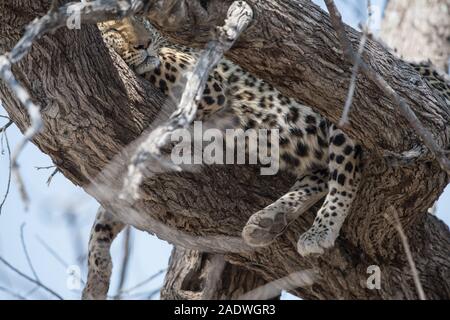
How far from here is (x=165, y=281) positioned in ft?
21.7

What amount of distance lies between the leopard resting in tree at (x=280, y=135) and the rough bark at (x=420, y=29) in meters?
1.83

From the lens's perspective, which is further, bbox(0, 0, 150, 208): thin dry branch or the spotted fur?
the spotted fur

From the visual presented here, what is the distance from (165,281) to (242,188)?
1.58 m

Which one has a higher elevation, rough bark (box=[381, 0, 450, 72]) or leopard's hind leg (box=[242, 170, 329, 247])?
rough bark (box=[381, 0, 450, 72])

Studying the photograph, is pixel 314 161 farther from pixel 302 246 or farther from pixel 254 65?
pixel 254 65

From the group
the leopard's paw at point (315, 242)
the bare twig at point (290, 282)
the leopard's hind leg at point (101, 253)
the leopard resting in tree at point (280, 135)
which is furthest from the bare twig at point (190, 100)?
the leopard's hind leg at point (101, 253)

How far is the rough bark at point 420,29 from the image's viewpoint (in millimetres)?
7625

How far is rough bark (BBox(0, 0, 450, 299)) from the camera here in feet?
14.3

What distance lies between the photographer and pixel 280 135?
5625 mm

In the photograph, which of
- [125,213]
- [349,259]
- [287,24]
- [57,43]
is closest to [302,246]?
[349,259]

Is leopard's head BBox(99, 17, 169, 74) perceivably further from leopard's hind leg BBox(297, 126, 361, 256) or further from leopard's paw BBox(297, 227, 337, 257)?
leopard's paw BBox(297, 227, 337, 257)

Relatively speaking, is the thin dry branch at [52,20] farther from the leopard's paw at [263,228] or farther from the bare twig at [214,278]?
the bare twig at [214,278]

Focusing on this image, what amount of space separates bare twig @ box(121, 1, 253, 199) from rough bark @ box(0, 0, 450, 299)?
203 mm

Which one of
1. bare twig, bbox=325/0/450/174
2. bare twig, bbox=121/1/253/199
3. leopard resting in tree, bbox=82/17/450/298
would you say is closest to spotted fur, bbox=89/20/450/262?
leopard resting in tree, bbox=82/17/450/298
